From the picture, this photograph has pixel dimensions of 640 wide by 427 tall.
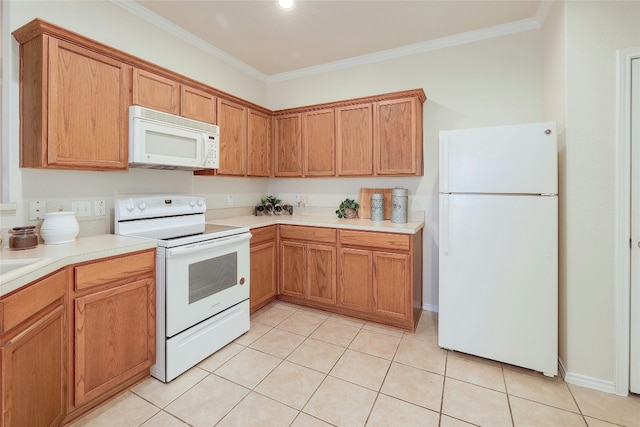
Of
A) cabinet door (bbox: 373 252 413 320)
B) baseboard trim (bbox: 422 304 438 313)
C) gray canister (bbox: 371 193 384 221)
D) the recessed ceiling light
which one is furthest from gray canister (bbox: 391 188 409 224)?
the recessed ceiling light

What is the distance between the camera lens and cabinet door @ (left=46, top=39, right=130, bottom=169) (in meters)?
1.71

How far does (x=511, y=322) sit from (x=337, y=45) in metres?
2.91

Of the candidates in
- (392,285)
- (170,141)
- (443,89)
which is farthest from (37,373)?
(443,89)

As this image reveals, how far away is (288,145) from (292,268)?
1424mm

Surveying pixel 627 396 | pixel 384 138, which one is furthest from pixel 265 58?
pixel 627 396

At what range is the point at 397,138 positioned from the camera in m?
2.86

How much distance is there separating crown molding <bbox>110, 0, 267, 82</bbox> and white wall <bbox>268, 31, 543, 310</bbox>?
0.87 m

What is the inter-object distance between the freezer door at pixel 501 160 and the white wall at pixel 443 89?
2.95 feet

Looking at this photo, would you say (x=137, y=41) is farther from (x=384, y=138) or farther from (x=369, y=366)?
(x=369, y=366)

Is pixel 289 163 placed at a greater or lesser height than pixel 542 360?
greater

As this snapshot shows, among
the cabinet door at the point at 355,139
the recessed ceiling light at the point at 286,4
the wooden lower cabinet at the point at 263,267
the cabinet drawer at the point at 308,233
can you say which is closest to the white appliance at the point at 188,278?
the wooden lower cabinet at the point at 263,267

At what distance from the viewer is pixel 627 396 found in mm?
1771

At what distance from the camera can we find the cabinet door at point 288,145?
3.38 metres

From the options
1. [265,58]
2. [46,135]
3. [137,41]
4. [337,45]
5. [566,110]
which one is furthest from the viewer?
[265,58]
